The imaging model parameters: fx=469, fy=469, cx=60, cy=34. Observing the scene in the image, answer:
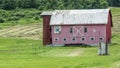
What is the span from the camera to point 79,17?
82.4m

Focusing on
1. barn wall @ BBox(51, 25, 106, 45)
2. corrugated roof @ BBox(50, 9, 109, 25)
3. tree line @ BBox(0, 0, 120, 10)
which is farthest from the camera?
tree line @ BBox(0, 0, 120, 10)

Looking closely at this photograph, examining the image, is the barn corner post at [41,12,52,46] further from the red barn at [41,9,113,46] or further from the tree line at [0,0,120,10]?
the tree line at [0,0,120,10]

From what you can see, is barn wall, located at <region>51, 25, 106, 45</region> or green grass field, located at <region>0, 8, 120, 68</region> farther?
barn wall, located at <region>51, 25, 106, 45</region>

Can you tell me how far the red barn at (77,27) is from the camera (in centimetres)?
8094

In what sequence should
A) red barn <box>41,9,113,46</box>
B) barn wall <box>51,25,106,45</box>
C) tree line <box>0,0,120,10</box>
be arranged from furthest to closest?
tree line <box>0,0,120,10</box>, red barn <box>41,9,113,46</box>, barn wall <box>51,25,106,45</box>

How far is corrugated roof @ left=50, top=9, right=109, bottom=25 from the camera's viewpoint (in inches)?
3199

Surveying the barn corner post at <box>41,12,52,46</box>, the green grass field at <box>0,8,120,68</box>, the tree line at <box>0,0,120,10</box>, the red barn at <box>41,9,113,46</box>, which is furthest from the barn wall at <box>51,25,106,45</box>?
the tree line at <box>0,0,120,10</box>

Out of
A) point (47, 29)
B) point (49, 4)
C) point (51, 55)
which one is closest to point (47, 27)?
point (47, 29)

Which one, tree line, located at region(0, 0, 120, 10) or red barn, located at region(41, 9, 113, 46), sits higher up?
red barn, located at region(41, 9, 113, 46)

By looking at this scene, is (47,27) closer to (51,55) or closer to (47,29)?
(47,29)

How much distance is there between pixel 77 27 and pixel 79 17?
5.93ft

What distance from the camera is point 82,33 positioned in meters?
81.9

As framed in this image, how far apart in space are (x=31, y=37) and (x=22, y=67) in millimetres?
54630

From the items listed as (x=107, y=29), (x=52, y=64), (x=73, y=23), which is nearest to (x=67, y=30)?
(x=73, y=23)
